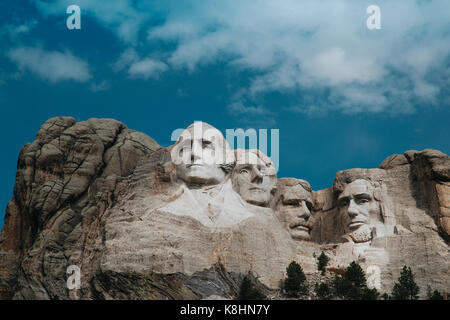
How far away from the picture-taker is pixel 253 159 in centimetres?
3055

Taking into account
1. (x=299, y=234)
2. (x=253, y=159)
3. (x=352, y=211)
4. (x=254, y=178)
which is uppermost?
(x=253, y=159)

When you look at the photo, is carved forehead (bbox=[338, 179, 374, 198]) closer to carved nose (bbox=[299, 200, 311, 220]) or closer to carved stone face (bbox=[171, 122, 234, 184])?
carved nose (bbox=[299, 200, 311, 220])

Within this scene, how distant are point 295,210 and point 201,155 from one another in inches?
136

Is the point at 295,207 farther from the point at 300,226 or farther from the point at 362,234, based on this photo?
the point at 362,234

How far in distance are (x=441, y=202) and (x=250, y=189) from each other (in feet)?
17.5

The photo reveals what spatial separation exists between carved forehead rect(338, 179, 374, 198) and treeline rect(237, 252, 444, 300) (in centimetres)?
338

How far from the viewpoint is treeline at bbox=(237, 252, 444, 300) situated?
26.6 m

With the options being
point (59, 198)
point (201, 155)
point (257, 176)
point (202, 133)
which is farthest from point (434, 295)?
point (59, 198)

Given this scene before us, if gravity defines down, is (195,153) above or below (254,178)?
Answer: above

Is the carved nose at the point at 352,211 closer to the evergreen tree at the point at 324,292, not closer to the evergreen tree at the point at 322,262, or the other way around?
the evergreen tree at the point at 322,262

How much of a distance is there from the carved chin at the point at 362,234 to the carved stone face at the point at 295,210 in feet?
5.30

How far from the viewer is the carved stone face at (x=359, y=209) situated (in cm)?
3008

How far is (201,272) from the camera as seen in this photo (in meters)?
26.8
